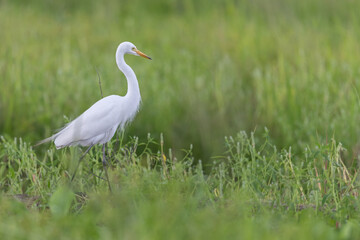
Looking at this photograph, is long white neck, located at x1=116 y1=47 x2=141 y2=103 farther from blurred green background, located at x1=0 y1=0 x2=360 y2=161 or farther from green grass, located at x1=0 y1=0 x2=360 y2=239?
blurred green background, located at x1=0 y1=0 x2=360 y2=161

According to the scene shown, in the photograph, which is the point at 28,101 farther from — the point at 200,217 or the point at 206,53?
the point at 200,217

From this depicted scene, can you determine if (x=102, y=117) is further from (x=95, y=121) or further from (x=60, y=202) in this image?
(x=60, y=202)

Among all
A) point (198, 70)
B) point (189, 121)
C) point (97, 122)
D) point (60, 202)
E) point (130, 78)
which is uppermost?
point (130, 78)

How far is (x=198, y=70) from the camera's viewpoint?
5.43 metres

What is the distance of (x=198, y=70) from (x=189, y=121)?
51.7 inches

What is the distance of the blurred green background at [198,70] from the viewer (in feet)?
13.5

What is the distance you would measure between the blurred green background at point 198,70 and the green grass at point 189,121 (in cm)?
2

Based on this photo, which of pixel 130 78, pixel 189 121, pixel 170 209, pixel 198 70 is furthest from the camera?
pixel 198 70

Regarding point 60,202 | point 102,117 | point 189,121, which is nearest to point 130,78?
point 102,117

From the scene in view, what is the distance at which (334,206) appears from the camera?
261 cm

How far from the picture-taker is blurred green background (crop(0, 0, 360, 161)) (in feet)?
13.5

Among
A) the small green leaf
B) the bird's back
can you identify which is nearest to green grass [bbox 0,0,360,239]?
the small green leaf

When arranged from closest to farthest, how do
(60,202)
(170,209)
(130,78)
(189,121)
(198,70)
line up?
(170,209) < (60,202) < (130,78) < (189,121) < (198,70)

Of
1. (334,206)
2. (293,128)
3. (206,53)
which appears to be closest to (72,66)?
(206,53)
